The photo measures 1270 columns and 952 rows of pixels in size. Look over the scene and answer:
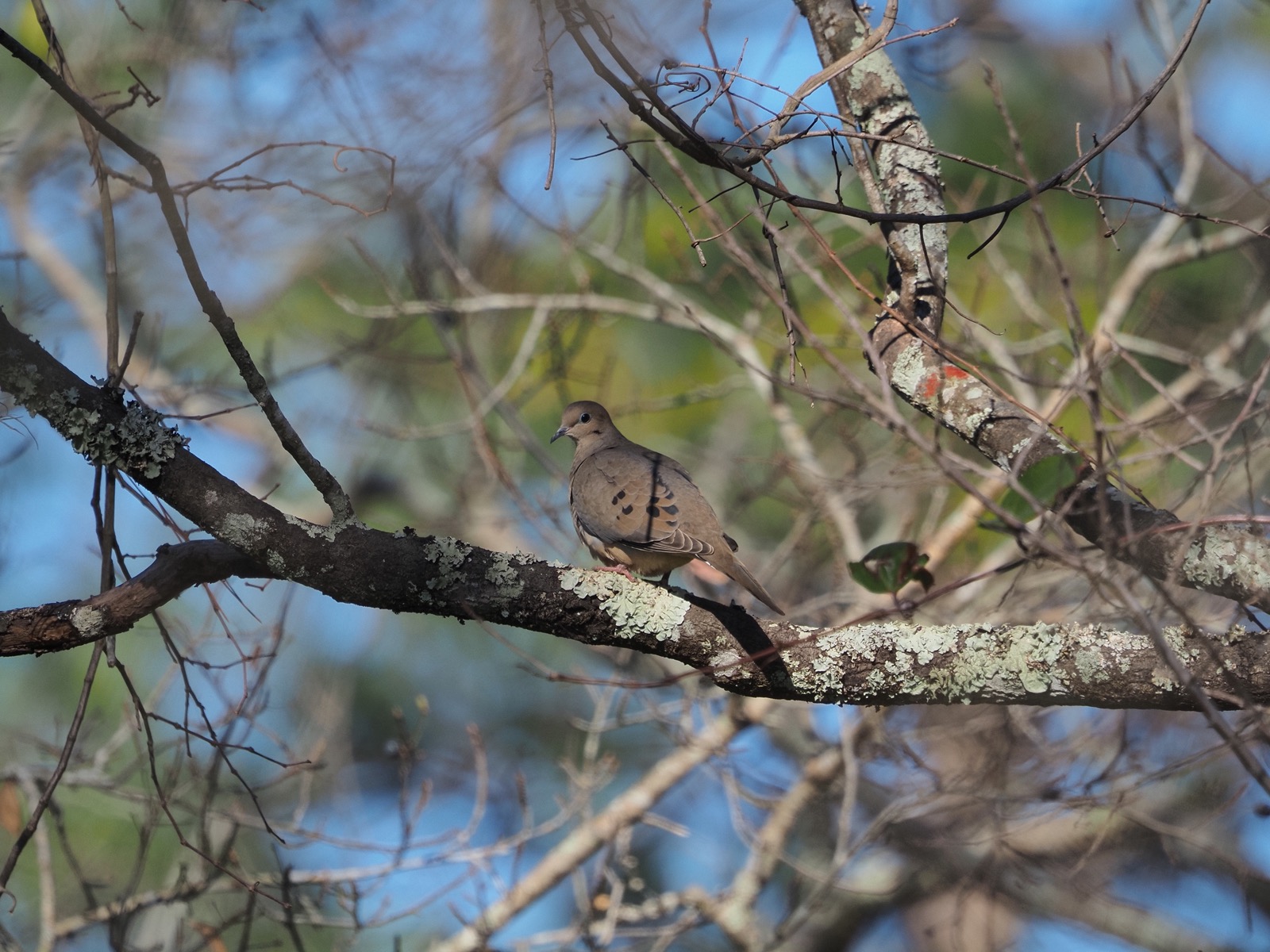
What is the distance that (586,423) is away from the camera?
5297 millimetres

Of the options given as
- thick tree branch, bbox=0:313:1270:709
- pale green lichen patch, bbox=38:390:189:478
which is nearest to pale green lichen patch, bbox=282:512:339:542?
thick tree branch, bbox=0:313:1270:709

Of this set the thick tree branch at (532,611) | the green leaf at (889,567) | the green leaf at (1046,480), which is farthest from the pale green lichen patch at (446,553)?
the green leaf at (1046,480)

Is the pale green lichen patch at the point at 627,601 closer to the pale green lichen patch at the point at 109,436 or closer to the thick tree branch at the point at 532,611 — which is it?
the thick tree branch at the point at 532,611

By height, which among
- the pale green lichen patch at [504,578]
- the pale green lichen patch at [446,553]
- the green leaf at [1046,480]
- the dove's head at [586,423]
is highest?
the dove's head at [586,423]

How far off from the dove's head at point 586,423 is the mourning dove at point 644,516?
0.42 m

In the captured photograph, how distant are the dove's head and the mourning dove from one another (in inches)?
16.6

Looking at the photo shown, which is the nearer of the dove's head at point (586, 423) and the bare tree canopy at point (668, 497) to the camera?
the bare tree canopy at point (668, 497)

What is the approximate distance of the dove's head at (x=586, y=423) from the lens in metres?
5.27

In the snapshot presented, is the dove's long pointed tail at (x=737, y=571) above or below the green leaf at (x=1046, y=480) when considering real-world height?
above

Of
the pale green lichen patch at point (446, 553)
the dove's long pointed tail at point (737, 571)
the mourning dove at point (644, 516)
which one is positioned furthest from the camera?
the mourning dove at point (644, 516)

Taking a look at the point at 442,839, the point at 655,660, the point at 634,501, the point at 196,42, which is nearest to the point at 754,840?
the point at 655,660

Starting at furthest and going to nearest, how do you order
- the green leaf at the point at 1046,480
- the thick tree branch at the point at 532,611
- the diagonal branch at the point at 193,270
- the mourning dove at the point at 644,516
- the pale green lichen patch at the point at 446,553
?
the mourning dove at the point at 644,516, the pale green lichen patch at the point at 446,553, the thick tree branch at the point at 532,611, the green leaf at the point at 1046,480, the diagonal branch at the point at 193,270

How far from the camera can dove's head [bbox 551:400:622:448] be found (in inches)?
207

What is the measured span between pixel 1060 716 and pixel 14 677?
23.0ft
